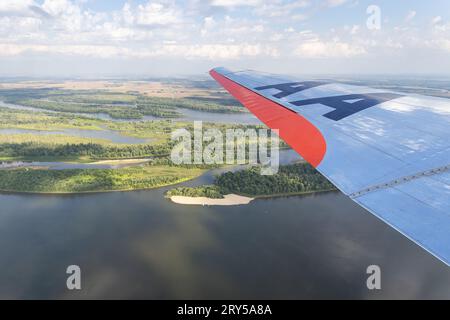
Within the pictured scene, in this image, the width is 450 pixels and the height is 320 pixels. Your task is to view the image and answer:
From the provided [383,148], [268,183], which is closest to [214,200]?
[268,183]

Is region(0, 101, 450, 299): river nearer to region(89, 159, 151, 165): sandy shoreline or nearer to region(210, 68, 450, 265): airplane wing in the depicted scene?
region(89, 159, 151, 165): sandy shoreline

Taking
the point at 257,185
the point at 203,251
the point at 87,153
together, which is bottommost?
the point at 203,251

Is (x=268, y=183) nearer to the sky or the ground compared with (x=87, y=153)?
nearer to the ground

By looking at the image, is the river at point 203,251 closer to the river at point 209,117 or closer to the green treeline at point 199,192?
the green treeline at point 199,192

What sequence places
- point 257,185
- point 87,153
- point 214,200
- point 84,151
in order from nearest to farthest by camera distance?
point 214,200
point 257,185
point 87,153
point 84,151

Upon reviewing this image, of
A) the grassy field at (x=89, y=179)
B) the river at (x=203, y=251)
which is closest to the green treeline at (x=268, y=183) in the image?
the river at (x=203, y=251)

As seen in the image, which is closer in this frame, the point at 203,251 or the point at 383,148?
the point at 383,148

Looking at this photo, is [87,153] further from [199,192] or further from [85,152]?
[199,192]

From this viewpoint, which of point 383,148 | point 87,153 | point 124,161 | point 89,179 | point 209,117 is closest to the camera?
point 383,148
